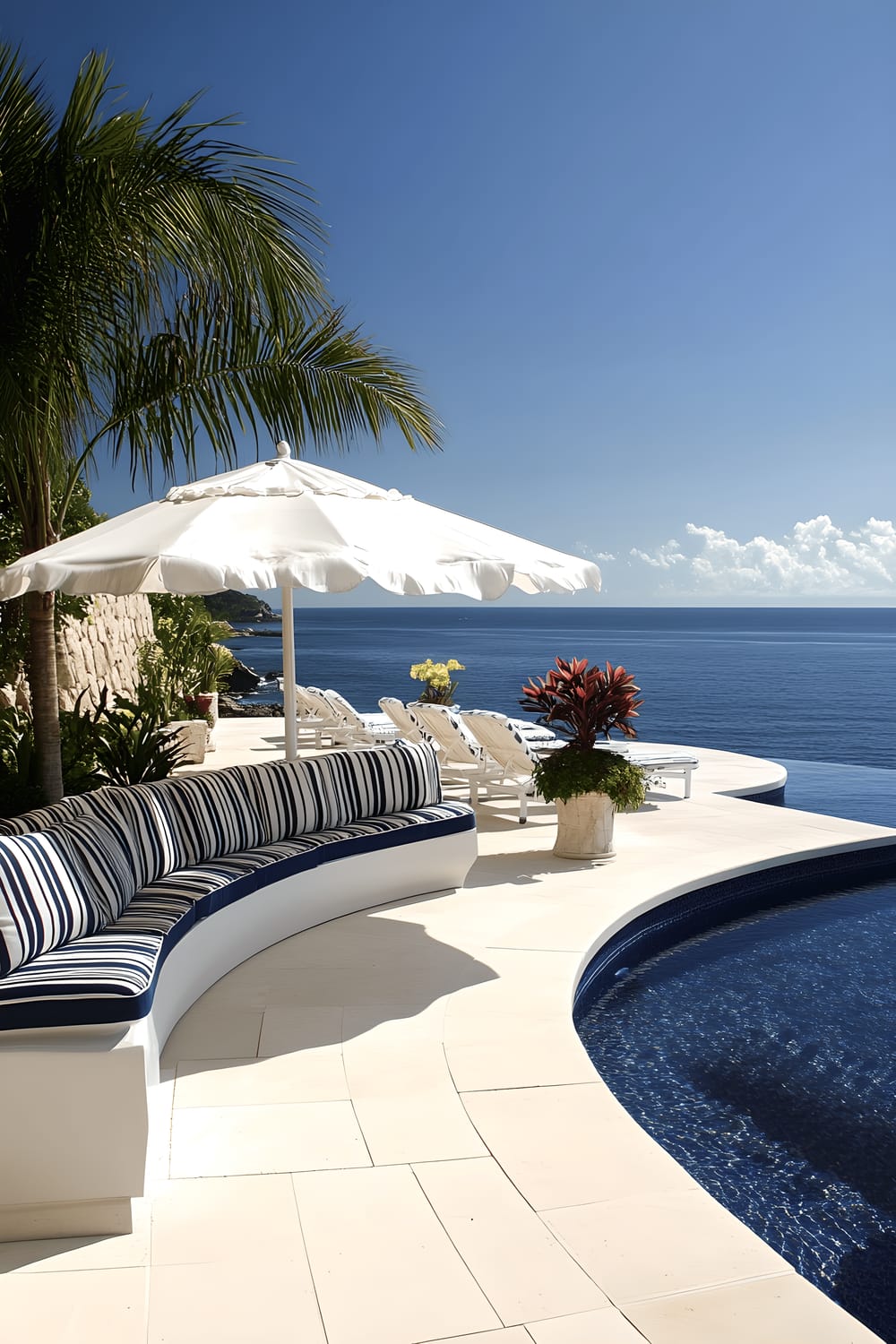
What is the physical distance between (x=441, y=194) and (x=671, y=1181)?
112 ft

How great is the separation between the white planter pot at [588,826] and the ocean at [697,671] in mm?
15730

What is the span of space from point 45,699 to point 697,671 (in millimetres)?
56764

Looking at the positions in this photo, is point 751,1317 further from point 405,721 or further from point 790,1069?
point 405,721

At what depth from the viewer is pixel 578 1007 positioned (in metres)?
4.86

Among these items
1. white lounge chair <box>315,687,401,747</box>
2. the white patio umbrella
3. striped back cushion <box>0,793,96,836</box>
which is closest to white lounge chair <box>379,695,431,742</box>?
white lounge chair <box>315,687,401,747</box>

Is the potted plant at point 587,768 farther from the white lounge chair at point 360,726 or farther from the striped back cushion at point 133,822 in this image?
the white lounge chair at point 360,726

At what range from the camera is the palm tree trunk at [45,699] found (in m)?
5.80

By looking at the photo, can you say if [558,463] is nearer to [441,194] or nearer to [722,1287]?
[441,194]

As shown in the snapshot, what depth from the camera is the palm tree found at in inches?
207

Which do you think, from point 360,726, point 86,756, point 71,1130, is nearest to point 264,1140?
point 71,1130

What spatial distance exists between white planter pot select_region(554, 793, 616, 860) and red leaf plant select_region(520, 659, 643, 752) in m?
0.37

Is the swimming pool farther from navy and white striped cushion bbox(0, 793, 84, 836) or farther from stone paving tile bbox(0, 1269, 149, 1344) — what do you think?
navy and white striped cushion bbox(0, 793, 84, 836)

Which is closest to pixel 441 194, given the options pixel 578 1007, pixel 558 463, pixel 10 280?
pixel 10 280

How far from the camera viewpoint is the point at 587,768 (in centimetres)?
684
